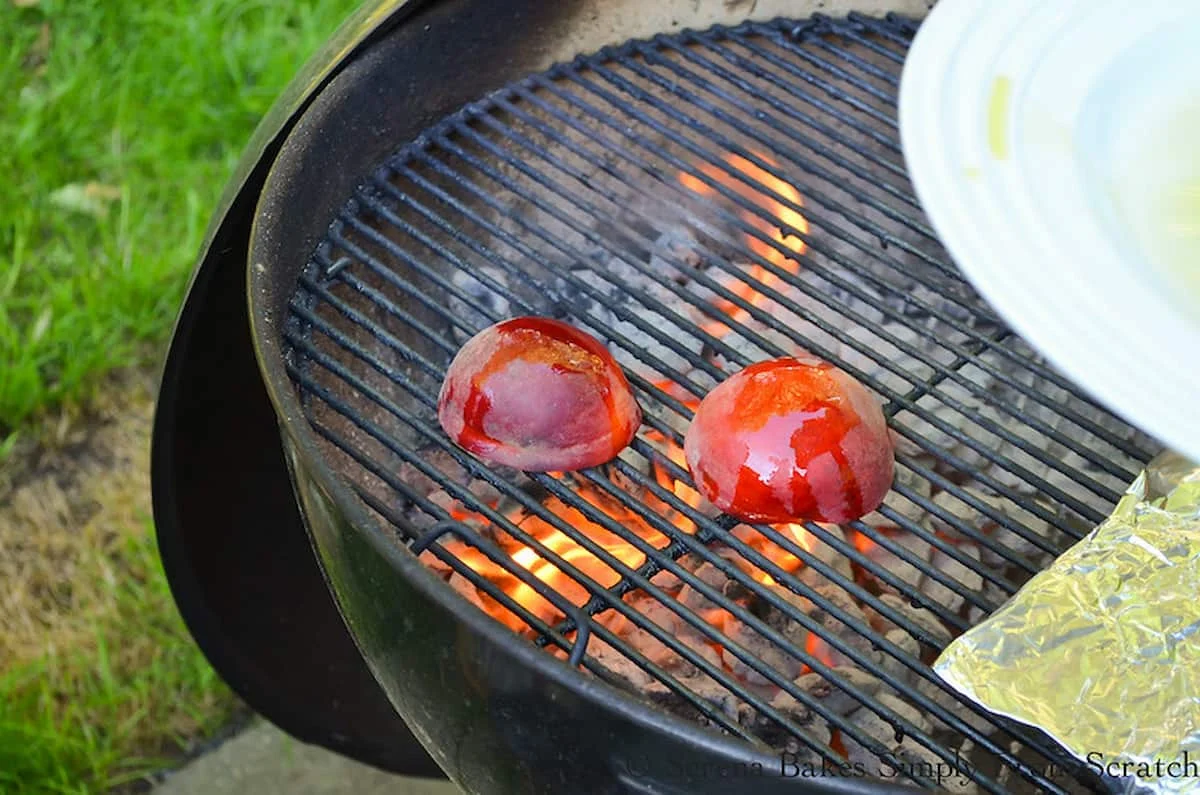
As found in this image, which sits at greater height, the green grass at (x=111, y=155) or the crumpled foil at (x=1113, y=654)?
the green grass at (x=111, y=155)

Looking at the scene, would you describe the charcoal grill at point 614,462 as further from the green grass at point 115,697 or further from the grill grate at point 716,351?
the green grass at point 115,697

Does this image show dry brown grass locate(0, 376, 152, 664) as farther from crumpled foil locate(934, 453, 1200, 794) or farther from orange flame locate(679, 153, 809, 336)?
crumpled foil locate(934, 453, 1200, 794)

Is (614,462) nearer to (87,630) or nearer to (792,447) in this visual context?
(792,447)

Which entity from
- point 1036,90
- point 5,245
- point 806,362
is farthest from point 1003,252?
point 5,245

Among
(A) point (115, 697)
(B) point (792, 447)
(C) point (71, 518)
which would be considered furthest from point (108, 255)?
(B) point (792, 447)

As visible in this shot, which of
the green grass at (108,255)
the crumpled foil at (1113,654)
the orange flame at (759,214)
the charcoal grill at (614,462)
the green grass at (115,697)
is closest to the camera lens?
the crumpled foil at (1113,654)

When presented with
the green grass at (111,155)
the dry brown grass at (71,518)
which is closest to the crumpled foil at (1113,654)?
the dry brown grass at (71,518)

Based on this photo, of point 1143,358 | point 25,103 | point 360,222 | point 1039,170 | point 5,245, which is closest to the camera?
point 1143,358

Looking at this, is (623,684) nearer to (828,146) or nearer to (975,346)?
(975,346)
